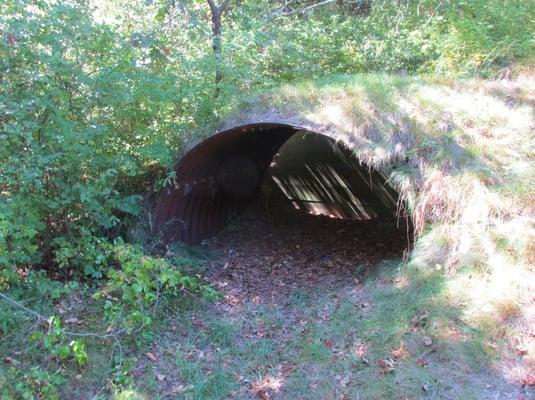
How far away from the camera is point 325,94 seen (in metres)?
6.28

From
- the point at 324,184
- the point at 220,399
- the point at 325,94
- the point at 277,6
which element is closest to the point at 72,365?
the point at 220,399

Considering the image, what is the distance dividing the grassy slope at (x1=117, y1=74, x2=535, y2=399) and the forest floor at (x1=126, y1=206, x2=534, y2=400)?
0.5 inches

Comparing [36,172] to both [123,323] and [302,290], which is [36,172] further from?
[302,290]

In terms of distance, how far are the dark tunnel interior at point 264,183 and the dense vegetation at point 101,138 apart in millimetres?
410

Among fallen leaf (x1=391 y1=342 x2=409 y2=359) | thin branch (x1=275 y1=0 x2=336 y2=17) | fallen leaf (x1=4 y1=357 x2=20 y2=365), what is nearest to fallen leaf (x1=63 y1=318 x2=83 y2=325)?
fallen leaf (x1=4 y1=357 x2=20 y2=365)

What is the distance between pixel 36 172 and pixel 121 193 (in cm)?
205

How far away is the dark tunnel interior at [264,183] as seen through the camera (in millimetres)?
6934

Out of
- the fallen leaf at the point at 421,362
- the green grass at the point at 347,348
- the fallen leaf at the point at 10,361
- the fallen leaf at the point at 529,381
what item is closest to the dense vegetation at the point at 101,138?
the fallen leaf at the point at 10,361

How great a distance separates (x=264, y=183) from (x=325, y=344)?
20.6 feet

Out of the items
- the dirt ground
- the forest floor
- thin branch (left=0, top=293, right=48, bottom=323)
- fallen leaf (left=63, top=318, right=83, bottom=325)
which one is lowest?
the dirt ground

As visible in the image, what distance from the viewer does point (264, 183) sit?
10531 mm

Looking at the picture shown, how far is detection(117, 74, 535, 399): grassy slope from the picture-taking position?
3857mm

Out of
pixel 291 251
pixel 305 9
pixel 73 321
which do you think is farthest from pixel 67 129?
pixel 305 9

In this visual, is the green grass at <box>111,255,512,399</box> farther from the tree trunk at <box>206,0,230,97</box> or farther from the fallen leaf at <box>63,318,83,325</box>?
the tree trunk at <box>206,0,230,97</box>
